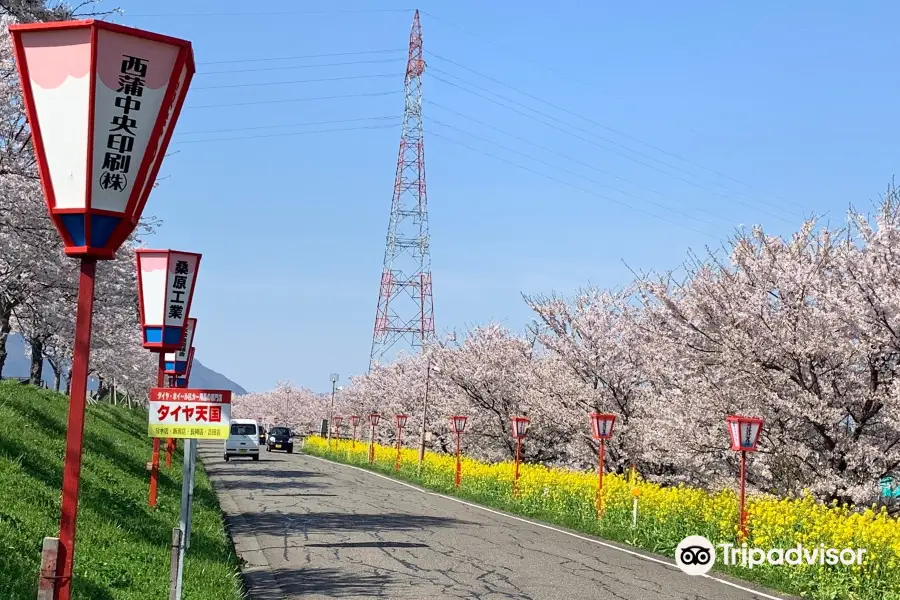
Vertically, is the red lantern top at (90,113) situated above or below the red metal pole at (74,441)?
above

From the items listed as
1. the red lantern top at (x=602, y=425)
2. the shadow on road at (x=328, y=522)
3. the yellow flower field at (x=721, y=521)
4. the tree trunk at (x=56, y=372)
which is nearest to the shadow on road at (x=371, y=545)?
the shadow on road at (x=328, y=522)

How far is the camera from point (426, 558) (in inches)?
538

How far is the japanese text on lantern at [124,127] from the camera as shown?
4.18 m

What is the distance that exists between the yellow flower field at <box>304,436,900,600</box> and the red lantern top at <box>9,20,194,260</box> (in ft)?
36.0

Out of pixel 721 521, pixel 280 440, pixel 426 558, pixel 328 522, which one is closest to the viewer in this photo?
pixel 426 558

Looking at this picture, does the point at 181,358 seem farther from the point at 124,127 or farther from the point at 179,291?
the point at 124,127

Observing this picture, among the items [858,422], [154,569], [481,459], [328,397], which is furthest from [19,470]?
[328,397]

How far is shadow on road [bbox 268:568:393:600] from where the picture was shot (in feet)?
34.7

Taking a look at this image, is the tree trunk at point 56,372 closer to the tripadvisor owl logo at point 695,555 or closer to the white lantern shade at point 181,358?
the white lantern shade at point 181,358

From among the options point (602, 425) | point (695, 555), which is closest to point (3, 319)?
point (602, 425)

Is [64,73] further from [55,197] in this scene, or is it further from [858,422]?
[858,422]

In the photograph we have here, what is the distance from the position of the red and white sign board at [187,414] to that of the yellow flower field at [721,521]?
928 cm

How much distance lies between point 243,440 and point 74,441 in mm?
46241

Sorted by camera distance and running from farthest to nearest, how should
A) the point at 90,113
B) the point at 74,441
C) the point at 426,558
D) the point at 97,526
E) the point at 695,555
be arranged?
the point at 695,555 < the point at 426,558 < the point at 97,526 < the point at 90,113 < the point at 74,441
